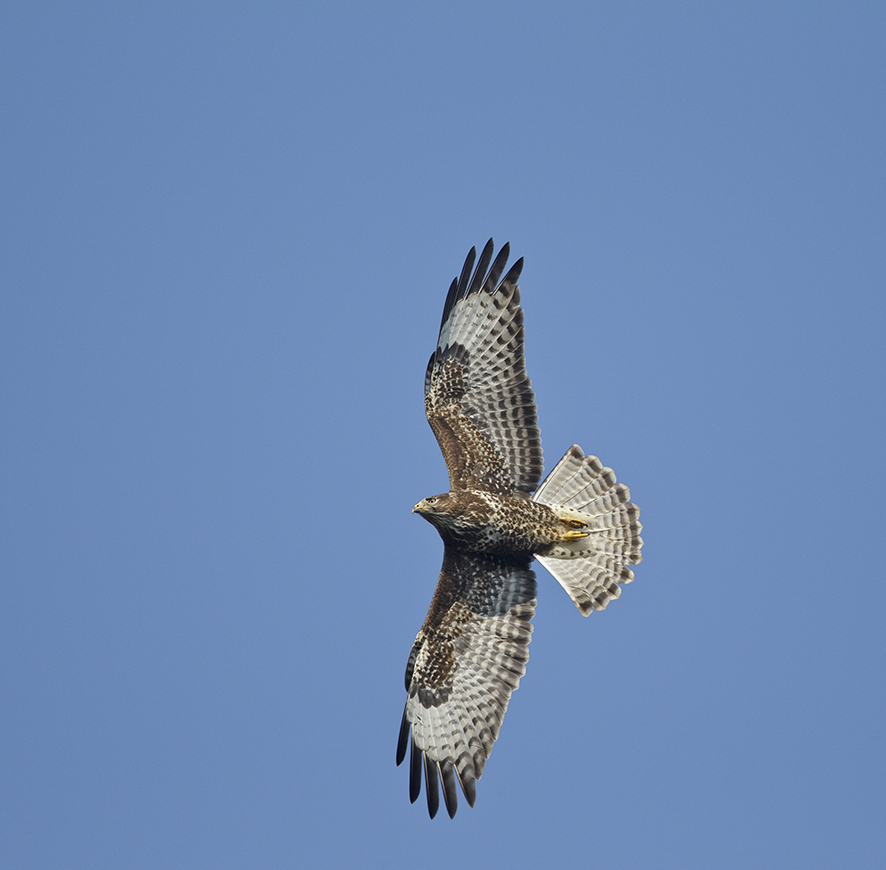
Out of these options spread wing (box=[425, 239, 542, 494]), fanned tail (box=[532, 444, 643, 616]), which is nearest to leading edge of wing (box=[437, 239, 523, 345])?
spread wing (box=[425, 239, 542, 494])

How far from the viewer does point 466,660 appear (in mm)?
9797

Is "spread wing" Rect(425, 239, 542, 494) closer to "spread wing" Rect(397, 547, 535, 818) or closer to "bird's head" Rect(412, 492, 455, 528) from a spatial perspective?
"bird's head" Rect(412, 492, 455, 528)

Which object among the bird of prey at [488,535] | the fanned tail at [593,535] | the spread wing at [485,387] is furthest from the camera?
the fanned tail at [593,535]

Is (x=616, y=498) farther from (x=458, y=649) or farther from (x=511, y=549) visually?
(x=458, y=649)

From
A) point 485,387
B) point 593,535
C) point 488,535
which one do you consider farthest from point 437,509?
point 593,535

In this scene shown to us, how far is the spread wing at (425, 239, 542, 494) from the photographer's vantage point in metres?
9.89

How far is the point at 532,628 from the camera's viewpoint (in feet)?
32.4

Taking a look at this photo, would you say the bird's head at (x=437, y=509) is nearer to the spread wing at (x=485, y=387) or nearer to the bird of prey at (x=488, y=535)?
the bird of prey at (x=488, y=535)

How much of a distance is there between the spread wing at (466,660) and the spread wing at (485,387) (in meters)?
0.75

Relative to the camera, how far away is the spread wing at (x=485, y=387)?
989 centimetres

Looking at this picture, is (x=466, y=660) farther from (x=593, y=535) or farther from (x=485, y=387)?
(x=485, y=387)

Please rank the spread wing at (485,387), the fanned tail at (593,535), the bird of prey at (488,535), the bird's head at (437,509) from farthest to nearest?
the fanned tail at (593,535) < the spread wing at (485,387) < the bird of prey at (488,535) < the bird's head at (437,509)

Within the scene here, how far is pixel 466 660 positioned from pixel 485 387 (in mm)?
2274

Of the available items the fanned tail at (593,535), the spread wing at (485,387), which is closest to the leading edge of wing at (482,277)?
the spread wing at (485,387)
